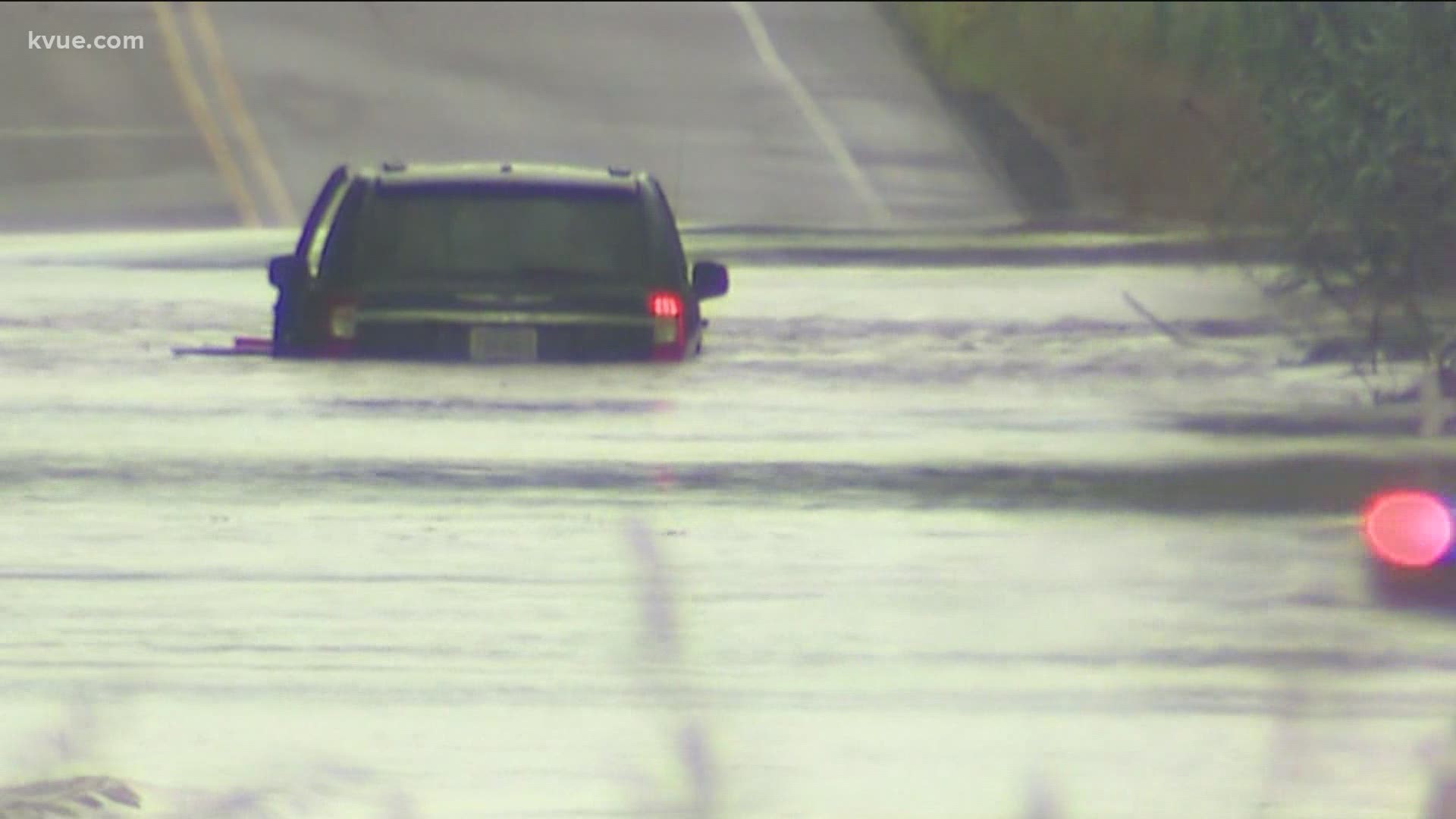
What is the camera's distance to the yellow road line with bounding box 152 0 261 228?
151 ft

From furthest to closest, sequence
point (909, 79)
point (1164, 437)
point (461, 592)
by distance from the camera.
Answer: point (909, 79) → point (1164, 437) → point (461, 592)

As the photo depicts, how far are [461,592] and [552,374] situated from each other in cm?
984

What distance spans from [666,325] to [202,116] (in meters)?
33.8

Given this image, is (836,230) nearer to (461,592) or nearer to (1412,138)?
(1412,138)

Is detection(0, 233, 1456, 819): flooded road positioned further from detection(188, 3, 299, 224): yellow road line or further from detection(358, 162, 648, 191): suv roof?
detection(188, 3, 299, 224): yellow road line

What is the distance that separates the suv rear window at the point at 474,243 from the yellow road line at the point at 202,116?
24412 mm

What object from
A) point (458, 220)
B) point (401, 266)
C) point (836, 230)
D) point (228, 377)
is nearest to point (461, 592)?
point (401, 266)

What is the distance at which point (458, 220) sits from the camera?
2116 centimetres

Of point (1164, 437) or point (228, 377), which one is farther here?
point (228, 377)

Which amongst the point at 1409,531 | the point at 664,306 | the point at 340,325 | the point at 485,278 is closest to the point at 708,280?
the point at 664,306

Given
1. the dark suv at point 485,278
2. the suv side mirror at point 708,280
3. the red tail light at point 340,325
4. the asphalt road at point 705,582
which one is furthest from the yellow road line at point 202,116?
the red tail light at point 340,325

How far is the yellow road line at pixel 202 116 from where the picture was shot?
46094 mm

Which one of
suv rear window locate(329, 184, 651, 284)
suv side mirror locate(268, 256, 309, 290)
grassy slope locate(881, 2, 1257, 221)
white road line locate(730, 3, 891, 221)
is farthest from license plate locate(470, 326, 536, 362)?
white road line locate(730, 3, 891, 221)

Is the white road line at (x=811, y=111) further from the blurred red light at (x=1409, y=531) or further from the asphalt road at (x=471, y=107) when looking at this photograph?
the blurred red light at (x=1409, y=531)
